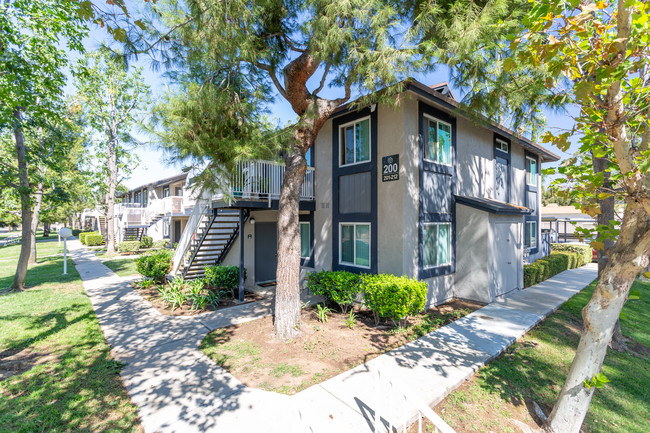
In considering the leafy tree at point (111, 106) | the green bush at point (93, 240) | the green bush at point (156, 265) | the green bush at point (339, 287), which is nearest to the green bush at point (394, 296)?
the green bush at point (339, 287)

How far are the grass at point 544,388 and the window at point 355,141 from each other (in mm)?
6240

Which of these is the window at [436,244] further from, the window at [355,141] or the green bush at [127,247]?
the green bush at [127,247]

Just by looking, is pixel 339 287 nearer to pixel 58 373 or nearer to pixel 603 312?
pixel 603 312

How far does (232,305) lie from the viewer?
29.1ft

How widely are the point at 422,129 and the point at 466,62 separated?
2511 millimetres

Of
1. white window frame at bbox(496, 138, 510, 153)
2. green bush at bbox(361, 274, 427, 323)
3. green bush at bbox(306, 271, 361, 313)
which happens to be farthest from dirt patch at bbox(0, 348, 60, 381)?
white window frame at bbox(496, 138, 510, 153)

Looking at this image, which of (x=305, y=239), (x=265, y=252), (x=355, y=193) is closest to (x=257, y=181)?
(x=355, y=193)

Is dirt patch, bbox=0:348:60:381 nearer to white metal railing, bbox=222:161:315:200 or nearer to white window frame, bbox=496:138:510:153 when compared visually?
white metal railing, bbox=222:161:315:200

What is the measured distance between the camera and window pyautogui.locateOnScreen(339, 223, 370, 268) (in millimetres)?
8938

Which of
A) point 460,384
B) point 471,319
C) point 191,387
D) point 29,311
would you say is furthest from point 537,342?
point 29,311

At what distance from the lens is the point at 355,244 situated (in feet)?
30.4

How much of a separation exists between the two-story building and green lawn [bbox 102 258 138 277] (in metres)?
5.46

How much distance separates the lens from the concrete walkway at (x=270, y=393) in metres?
3.62

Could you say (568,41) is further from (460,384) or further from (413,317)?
(413,317)
